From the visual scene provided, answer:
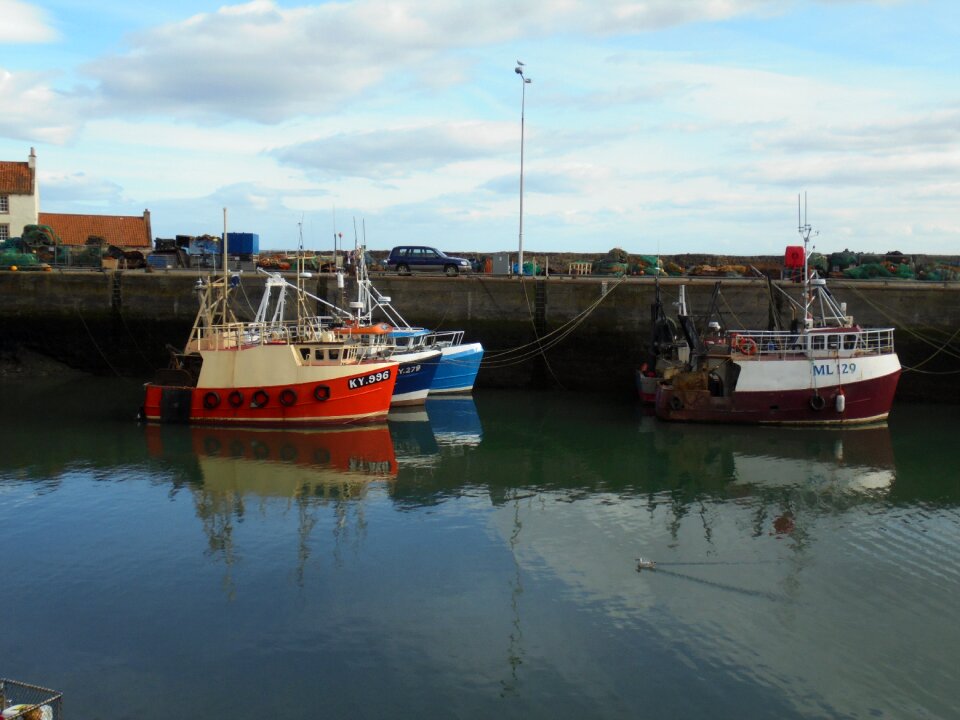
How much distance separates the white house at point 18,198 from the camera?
4994 centimetres

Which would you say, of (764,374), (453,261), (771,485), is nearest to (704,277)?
(453,261)

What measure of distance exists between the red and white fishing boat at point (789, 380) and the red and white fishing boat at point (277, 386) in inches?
331

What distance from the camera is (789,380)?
25.7 metres

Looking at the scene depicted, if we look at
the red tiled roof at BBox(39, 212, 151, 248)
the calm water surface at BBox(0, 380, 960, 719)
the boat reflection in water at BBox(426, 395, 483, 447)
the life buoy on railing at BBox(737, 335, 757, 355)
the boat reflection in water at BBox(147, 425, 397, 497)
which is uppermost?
the red tiled roof at BBox(39, 212, 151, 248)

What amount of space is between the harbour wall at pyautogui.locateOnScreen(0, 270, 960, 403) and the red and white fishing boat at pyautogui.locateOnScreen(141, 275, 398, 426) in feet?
26.2

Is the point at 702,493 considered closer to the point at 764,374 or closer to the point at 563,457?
the point at 563,457

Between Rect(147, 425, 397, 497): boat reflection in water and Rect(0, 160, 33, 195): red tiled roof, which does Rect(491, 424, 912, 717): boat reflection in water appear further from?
Rect(0, 160, 33, 195): red tiled roof

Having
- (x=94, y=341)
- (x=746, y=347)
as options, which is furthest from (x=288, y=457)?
(x=94, y=341)

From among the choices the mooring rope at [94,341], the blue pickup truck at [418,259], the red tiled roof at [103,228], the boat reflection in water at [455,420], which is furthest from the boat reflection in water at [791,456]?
the red tiled roof at [103,228]

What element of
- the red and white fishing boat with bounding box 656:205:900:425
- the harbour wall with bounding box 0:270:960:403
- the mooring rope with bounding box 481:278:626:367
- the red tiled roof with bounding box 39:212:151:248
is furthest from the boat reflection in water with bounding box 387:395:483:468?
the red tiled roof with bounding box 39:212:151:248

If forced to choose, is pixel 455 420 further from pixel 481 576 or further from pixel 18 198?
pixel 18 198

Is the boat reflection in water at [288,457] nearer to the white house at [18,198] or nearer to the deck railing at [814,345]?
the deck railing at [814,345]

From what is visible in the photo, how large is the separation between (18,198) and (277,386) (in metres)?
32.0

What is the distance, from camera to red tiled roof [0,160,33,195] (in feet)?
164
